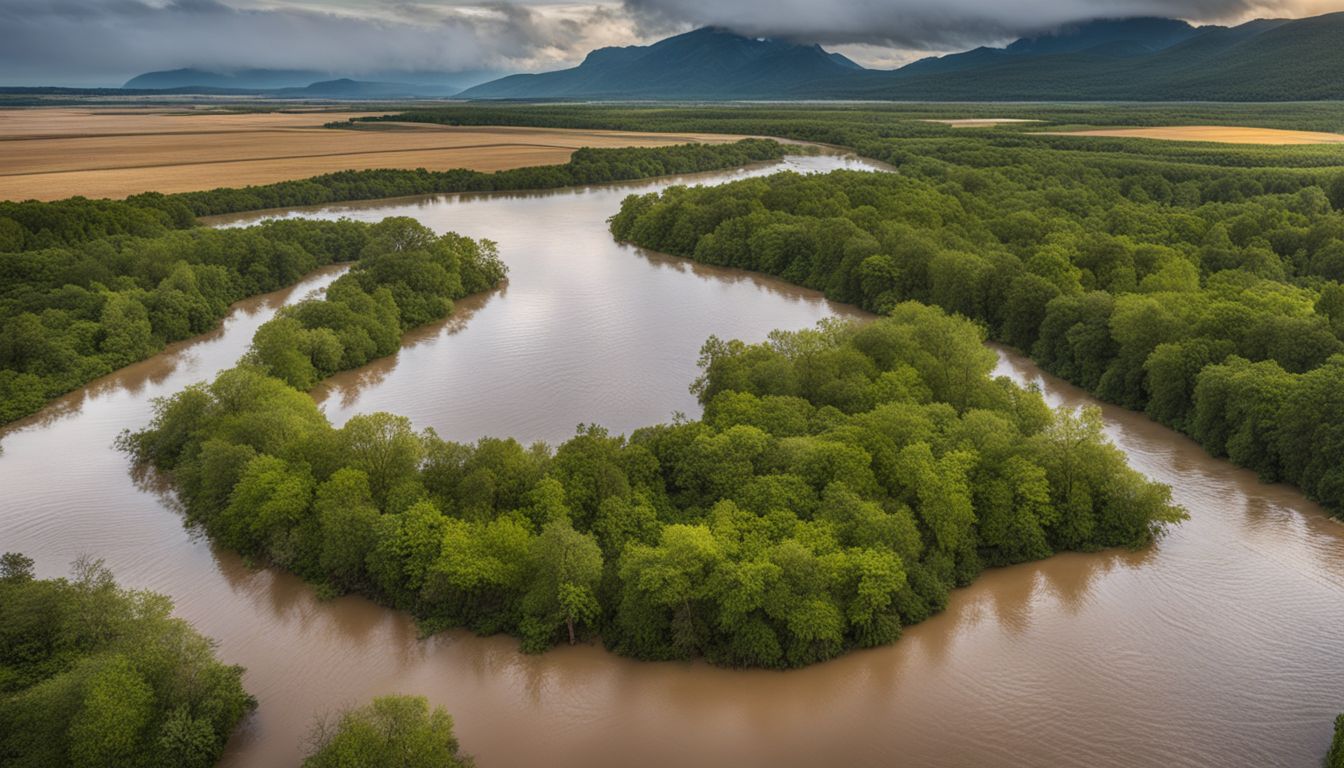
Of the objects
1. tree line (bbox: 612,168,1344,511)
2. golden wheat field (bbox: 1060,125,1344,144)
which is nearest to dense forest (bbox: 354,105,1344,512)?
tree line (bbox: 612,168,1344,511)

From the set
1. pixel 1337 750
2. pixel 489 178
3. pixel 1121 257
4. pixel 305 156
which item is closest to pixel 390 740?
pixel 1337 750

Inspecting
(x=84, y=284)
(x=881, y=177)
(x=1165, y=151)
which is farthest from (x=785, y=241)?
(x=1165, y=151)

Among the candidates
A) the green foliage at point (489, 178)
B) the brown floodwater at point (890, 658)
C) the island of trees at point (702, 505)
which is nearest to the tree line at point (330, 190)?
the green foliage at point (489, 178)

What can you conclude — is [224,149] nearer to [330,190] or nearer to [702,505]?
[330,190]

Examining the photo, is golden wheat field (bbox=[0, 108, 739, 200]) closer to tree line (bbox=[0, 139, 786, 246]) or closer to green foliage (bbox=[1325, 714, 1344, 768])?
tree line (bbox=[0, 139, 786, 246])

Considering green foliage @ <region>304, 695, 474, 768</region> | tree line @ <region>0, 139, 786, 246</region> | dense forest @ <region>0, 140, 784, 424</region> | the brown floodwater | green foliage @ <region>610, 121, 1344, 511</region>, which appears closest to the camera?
green foliage @ <region>304, 695, 474, 768</region>

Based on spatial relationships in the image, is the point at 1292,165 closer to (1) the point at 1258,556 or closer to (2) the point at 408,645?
(1) the point at 1258,556

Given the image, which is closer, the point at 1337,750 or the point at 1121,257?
the point at 1337,750
